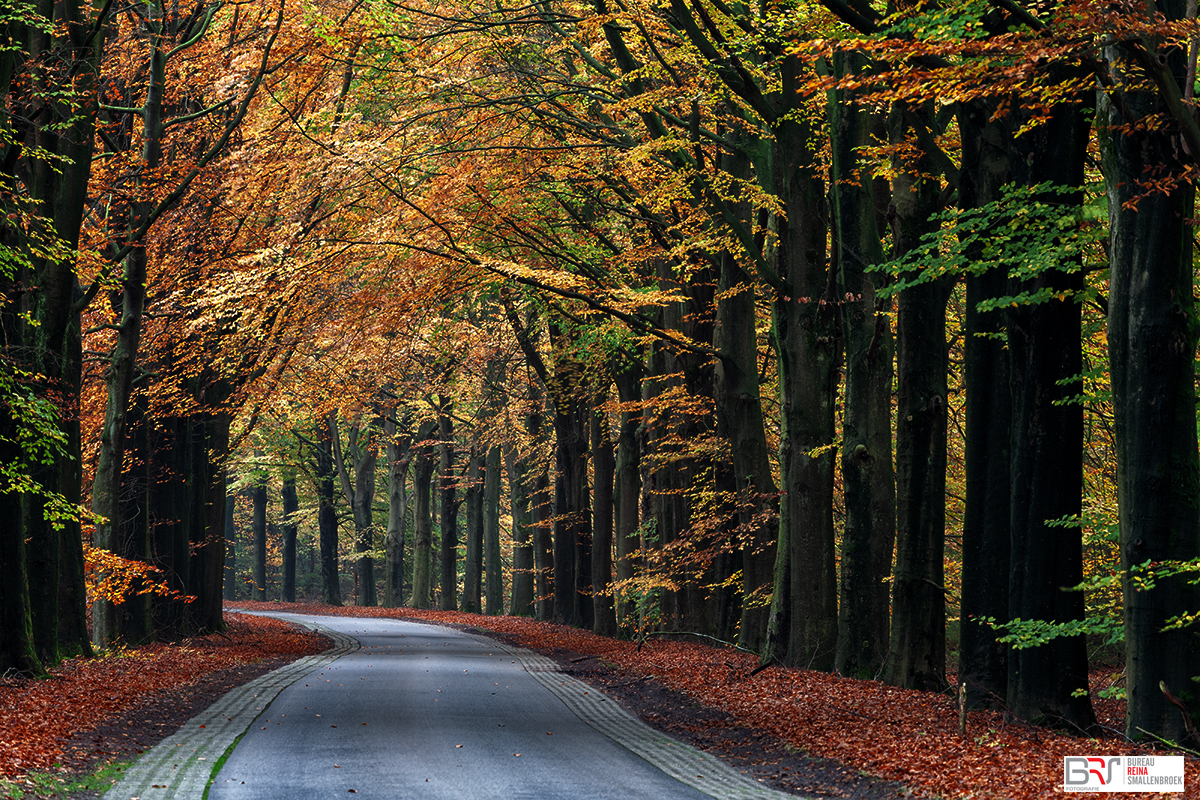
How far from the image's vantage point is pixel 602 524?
90.4ft

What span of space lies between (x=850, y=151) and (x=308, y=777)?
1085 cm

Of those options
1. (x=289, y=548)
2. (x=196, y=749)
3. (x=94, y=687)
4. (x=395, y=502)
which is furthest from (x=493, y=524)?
(x=196, y=749)

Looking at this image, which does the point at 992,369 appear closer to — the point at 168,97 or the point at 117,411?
the point at 117,411

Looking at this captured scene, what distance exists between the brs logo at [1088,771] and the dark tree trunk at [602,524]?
18.5 meters

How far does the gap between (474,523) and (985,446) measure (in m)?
30.6

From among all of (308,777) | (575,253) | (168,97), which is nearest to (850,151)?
(575,253)

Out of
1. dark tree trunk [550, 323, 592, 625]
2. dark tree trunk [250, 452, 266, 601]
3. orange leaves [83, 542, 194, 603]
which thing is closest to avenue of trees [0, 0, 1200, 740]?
orange leaves [83, 542, 194, 603]

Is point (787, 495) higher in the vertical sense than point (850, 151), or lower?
lower

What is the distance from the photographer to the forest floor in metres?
8.56

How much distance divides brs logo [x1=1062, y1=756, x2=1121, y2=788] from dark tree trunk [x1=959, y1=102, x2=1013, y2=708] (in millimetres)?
2979

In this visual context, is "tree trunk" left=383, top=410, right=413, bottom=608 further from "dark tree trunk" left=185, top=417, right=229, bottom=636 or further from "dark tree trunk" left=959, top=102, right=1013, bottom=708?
"dark tree trunk" left=959, top=102, right=1013, bottom=708

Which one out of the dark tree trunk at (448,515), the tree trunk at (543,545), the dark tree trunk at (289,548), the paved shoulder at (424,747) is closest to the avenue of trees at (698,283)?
the paved shoulder at (424,747)

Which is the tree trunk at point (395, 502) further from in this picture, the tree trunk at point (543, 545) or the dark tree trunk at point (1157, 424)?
the dark tree trunk at point (1157, 424)

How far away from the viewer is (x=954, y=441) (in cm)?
2541
